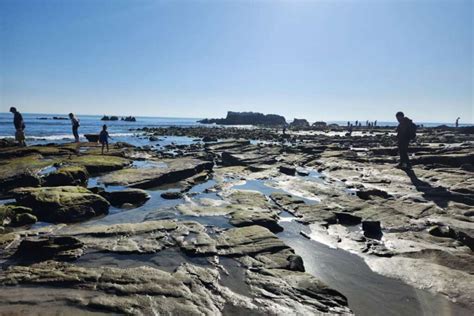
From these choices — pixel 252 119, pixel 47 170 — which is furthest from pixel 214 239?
pixel 252 119

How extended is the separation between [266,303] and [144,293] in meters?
2.27

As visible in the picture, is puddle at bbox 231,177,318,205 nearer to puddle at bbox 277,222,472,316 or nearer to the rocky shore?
the rocky shore

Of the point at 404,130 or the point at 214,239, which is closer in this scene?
the point at 214,239

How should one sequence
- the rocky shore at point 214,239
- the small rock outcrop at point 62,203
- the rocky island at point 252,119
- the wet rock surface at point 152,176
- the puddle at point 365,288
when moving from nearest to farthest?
the puddle at point 365,288
the rocky shore at point 214,239
the small rock outcrop at point 62,203
the wet rock surface at point 152,176
the rocky island at point 252,119

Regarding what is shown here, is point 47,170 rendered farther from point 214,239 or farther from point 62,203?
point 214,239

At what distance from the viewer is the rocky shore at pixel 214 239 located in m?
5.62

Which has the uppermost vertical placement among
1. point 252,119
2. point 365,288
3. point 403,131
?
point 252,119

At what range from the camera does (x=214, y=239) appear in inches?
325

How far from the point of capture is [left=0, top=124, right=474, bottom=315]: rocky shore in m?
5.62

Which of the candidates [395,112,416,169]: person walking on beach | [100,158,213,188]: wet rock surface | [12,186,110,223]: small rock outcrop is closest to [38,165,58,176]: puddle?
[100,158,213,188]: wet rock surface

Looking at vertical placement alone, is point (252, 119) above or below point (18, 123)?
above

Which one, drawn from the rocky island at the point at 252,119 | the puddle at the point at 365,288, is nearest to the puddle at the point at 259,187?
the puddle at the point at 365,288

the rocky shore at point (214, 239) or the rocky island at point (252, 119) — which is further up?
the rocky island at point (252, 119)

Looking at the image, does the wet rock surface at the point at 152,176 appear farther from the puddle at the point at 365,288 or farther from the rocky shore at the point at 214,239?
the puddle at the point at 365,288
